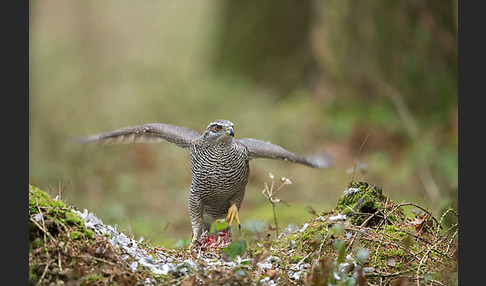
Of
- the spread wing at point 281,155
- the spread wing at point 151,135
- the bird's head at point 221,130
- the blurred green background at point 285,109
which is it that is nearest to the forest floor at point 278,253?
the spread wing at point 281,155

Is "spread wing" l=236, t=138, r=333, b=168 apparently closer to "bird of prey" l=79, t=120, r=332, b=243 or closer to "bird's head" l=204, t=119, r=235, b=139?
"bird of prey" l=79, t=120, r=332, b=243

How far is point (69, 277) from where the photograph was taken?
3.60m

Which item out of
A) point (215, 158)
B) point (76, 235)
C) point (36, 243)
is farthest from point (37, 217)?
point (215, 158)

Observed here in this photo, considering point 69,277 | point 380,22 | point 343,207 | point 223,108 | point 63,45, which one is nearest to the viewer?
point 69,277

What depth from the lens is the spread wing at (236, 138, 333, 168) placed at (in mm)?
6062

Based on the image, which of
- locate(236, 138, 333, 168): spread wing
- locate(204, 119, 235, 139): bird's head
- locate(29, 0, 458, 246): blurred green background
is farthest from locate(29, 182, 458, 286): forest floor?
locate(29, 0, 458, 246): blurred green background

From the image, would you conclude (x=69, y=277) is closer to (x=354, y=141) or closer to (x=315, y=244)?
(x=315, y=244)

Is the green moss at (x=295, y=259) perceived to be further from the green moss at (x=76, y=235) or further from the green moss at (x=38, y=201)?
the green moss at (x=38, y=201)

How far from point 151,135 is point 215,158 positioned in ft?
3.79

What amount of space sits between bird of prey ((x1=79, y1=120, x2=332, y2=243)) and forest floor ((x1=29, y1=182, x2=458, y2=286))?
96cm

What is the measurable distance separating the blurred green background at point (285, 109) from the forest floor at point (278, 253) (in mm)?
2307

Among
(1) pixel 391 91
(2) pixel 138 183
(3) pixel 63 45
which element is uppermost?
(3) pixel 63 45

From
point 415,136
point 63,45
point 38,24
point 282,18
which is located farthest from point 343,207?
point 38,24

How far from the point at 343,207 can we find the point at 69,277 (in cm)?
269
